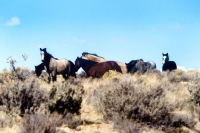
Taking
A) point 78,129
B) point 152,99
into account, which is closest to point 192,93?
point 152,99

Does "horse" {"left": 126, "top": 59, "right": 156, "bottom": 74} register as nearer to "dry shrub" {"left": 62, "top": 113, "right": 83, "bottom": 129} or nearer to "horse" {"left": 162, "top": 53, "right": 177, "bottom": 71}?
"horse" {"left": 162, "top": 53, "right": 177, "bottom": 71}

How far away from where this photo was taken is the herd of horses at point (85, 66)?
61.1 ft

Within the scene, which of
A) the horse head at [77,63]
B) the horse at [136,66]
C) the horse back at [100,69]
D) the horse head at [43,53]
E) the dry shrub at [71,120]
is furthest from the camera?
the horse at [136,66]

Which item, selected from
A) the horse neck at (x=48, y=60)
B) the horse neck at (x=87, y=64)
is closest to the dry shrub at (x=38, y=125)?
the horse neck at (x=48, y=60)

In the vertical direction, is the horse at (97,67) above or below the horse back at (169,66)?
below

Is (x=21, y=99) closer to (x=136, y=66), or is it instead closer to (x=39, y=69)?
(x=39, y=69)

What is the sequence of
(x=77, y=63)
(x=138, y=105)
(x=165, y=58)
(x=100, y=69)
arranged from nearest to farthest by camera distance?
(x=138, y=105)
(x=100, y=69)
(x=77, y=63)
(x=165, y=58)

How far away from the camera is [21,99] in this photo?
8656 millimetres

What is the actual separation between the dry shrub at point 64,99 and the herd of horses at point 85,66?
935cm

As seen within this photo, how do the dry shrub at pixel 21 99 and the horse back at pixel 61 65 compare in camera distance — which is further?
the horse back at pixel 61 65

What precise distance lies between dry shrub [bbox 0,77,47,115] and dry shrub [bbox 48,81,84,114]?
387 millimetres

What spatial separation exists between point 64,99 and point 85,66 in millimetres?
12044

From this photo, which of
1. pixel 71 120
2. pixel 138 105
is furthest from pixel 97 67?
pixel 71 120

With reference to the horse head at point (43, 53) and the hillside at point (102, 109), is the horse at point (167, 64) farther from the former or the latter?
the hillside at point (102, 109)
